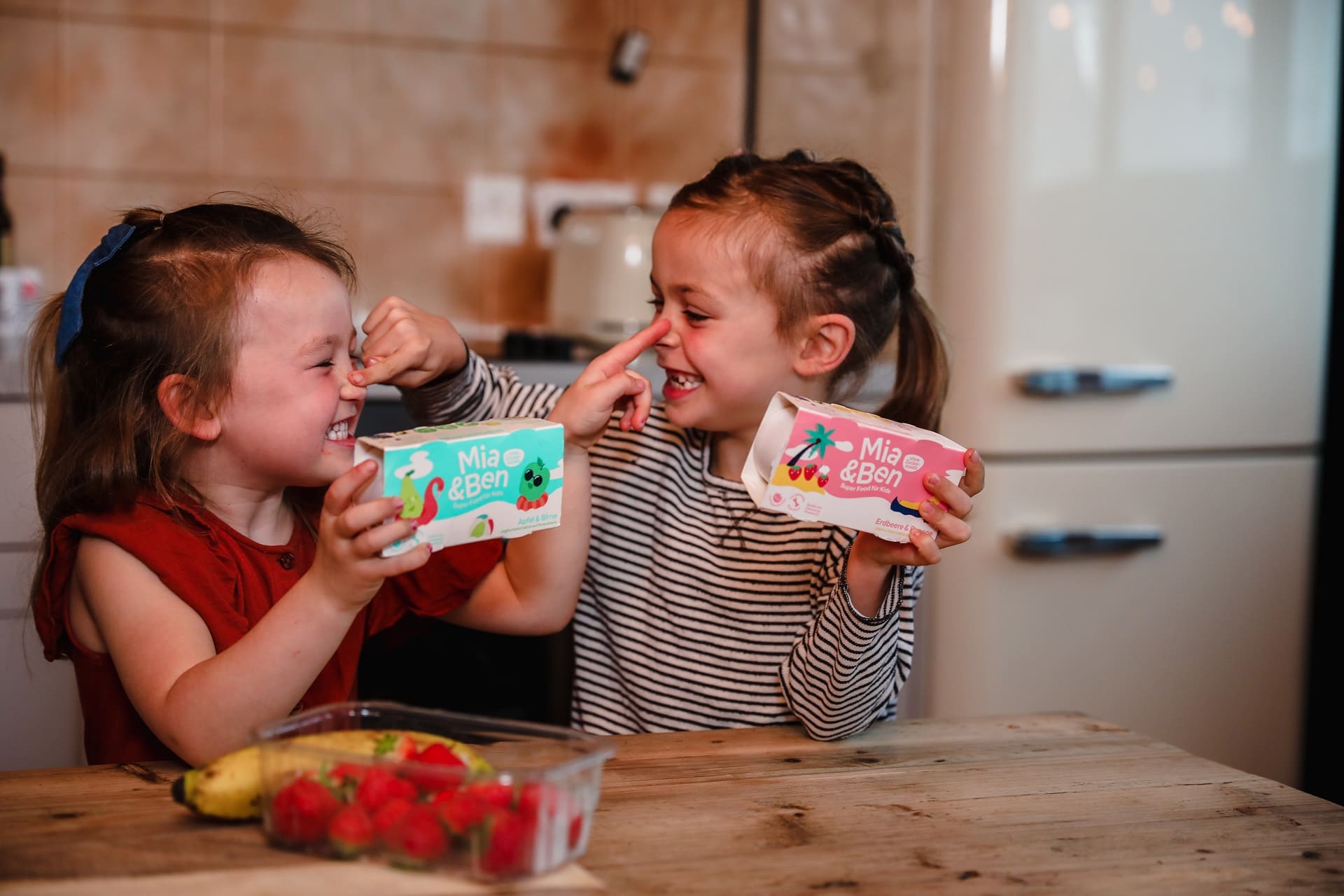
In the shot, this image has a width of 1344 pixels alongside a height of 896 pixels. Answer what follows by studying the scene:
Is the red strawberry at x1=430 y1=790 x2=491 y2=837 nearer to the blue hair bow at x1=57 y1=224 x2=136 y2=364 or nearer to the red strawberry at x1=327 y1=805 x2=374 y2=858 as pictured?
the red strawberry at x1=327 y1=805 x2=374 y2=858

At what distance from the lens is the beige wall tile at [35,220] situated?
6.50 feet

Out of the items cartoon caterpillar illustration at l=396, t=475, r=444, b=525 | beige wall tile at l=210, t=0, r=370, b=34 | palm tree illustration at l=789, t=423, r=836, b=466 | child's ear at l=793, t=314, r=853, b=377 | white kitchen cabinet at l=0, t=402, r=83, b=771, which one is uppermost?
beige wall tile at l=210, t=0, r=370, b=34

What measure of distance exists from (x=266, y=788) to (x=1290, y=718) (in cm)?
185

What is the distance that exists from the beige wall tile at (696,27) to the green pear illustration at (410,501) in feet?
5.60

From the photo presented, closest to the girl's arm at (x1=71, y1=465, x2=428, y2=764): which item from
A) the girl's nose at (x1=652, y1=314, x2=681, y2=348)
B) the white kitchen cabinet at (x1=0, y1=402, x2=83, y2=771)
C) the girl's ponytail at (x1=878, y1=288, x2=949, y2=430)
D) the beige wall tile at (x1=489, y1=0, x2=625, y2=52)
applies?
the girl's nose at (x1=652, y1=314, x2=681, y2=348)

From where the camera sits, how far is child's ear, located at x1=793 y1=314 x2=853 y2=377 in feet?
3.91

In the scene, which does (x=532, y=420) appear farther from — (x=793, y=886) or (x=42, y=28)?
(x=42, y=28)

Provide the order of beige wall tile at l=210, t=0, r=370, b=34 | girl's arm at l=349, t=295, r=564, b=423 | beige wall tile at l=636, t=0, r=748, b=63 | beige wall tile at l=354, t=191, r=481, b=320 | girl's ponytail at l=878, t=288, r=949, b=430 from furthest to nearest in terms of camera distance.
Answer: beige wall tile at l=636, t=0, r=748, b=63, beige wall tile at l=354, t=191, r=481, b=320, beige wall tile at l=210, t=0, r=370, b=34, girl's ponytail at l=878, t=288, r=949, b=430, girl's arm at l=349, t=295, r=564, b=423

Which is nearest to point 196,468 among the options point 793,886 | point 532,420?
Answer: point 532,420

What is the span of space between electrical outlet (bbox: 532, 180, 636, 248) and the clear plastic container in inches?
65.2

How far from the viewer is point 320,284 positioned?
980 millimetres

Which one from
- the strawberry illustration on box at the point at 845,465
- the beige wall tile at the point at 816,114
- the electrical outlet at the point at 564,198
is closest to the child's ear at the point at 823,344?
the strawberry illustration on box at the point at 845,465

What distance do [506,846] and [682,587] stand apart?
0.59 meters

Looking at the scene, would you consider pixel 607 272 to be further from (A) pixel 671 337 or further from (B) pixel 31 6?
(B) pixel 31 6
